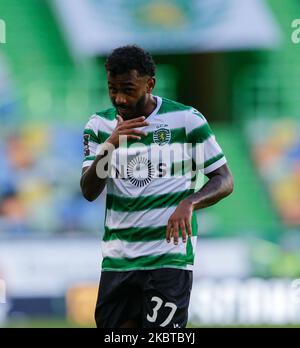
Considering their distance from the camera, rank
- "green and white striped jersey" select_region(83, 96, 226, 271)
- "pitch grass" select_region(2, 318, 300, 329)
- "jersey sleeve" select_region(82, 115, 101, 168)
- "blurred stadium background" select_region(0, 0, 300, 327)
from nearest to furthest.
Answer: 1. "green and white striped jersey" select_region(83, 96, 226, 271)
2. "jersey sleeve" select_region(82, 115, 101, 168)
3. "pitch grass" select_region(2, 318, 300, 329)
4. "blurred stadium background" select_region(0, 0, 300, 327)

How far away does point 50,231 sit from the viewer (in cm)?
1315

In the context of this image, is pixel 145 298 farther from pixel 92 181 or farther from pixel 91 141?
pixel 91 141

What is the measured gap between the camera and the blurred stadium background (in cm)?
1299

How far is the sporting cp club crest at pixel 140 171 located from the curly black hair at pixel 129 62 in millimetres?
485

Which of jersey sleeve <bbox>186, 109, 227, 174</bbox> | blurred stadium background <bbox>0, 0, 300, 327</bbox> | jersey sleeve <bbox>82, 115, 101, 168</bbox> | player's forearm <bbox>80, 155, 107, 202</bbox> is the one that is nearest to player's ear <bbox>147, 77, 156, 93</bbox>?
jersey sleeve <bbox>186, 109, 227, 174</bbox>

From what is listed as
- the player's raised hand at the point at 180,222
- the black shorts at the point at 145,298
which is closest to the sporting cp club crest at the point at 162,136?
the player's raised hand at the point at 180,222

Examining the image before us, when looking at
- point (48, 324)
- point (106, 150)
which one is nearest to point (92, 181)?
point (106, 150)

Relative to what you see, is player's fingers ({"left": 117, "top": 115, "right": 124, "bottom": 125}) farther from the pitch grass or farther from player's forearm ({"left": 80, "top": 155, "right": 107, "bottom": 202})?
the pitch grass

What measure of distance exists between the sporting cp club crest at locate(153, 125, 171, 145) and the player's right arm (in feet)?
0.31

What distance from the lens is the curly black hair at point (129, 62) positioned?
6.53 meters

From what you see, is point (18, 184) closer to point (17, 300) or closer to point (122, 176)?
point (17, 300)

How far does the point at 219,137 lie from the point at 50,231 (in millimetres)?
2114

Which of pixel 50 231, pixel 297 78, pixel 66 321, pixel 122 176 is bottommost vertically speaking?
pixel 66 321
